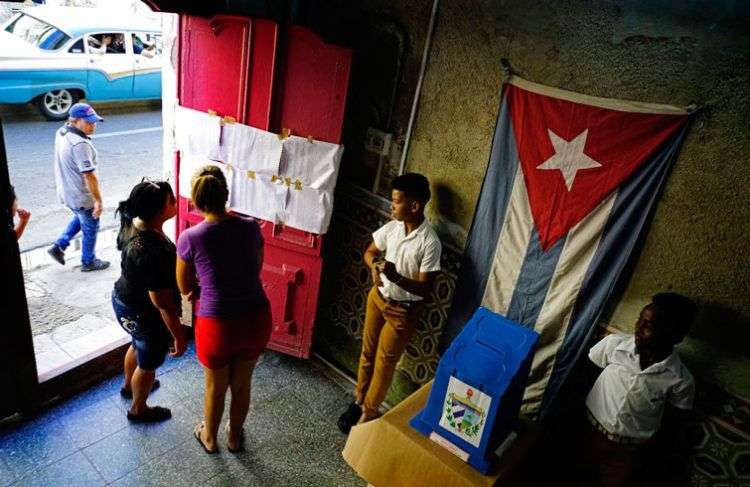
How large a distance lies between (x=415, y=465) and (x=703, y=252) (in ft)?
5.60

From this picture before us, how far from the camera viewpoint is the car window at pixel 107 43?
9.18 m

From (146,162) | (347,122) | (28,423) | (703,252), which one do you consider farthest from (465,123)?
(146,162)

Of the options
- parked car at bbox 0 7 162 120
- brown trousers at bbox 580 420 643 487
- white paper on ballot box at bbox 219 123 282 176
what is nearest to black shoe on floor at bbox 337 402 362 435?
brown trousers at bbox 580 420 643 487

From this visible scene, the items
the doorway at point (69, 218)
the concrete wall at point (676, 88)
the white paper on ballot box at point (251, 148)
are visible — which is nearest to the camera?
the concrete wall at point (676, 88)

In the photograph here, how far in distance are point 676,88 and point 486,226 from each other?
1.21 metres

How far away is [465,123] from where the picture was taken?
3180 millimetres

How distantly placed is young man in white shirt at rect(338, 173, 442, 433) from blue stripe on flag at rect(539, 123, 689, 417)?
848 mm

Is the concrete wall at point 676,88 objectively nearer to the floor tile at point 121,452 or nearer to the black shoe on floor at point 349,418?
the black shoe on floor at point 349,418

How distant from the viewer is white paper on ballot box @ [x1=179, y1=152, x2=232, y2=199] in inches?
147

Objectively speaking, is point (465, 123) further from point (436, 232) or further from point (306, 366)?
point (306, 366)

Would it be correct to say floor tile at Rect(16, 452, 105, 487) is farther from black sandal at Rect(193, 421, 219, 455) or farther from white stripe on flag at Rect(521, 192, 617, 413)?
white stripe on flag at Rect(521, 192, 617, 413)

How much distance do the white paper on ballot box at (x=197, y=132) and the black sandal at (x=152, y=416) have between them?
1.77m

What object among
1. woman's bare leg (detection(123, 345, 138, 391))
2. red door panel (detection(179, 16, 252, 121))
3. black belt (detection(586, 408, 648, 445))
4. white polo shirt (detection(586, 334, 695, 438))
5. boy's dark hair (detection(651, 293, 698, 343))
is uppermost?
red door panel (detection(179, 16, 252, 121))

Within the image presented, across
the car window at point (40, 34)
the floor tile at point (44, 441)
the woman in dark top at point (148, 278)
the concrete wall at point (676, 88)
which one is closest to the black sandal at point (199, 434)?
the woman in dark top at point (148, 278)
